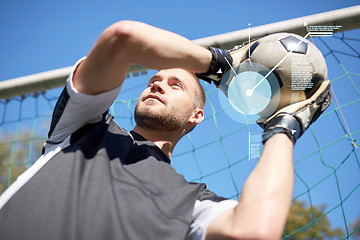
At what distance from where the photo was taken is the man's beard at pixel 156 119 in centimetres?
190

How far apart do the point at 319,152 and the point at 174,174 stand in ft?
6.60

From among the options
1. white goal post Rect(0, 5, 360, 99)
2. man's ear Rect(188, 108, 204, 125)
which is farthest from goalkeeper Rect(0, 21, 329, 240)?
white goal post Rect(0, 5, 360, 99)

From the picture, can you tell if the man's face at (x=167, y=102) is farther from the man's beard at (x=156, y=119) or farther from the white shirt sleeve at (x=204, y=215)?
the white shirt sleeve at (x=204, y=215)

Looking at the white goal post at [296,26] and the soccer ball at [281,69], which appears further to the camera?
the white goal post at [296,26]

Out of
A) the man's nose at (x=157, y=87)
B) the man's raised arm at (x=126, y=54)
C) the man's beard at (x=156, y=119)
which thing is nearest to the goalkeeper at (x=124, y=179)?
the man's raised arm at (x=126, y=54)

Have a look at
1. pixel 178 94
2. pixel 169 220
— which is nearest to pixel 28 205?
pixel 169 220

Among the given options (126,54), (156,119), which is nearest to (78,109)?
(126,54)

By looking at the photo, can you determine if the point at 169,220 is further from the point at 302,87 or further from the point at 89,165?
the point at 302,87

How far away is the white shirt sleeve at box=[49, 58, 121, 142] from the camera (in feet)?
4.54

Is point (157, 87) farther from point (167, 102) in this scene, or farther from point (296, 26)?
point (296, 26)

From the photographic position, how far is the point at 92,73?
133 centimetres

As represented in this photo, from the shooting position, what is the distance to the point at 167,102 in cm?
195

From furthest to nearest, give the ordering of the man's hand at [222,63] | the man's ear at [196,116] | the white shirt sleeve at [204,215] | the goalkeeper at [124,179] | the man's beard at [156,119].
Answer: the man's ear at [196,116] < the man's beard at [156,119] < the man's hand at [222,63] < the white shirt sleeve at [204,215] < the goalkeeper at [124,179]

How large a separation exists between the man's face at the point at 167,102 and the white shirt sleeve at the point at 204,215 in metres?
0.65
